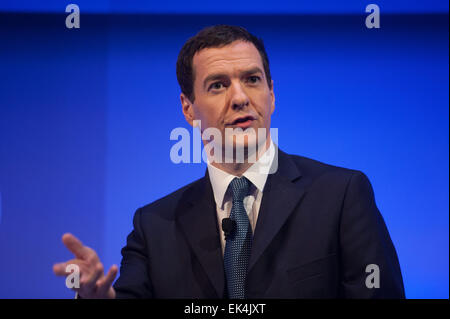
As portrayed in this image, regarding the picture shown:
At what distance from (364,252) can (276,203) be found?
12.3 inches

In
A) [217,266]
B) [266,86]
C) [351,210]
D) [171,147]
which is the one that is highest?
[266,86]

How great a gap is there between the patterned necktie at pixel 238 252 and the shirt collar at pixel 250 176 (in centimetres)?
9

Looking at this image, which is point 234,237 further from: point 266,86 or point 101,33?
point 101,33

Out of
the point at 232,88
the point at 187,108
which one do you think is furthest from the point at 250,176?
the point at 187,108

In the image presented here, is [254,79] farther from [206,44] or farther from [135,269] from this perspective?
[135,269]

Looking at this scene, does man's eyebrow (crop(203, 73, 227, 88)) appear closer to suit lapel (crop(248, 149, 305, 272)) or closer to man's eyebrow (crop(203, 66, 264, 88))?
man's eyebrow (crop(203, 66, 264, 88))

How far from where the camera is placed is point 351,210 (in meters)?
1.61

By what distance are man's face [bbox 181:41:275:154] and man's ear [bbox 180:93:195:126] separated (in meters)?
0.09

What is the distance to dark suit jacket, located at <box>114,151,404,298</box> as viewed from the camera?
1540mm

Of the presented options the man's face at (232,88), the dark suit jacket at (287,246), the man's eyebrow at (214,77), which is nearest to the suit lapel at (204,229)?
the dark suit jacket at (287,246)

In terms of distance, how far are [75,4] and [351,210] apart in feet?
4.40

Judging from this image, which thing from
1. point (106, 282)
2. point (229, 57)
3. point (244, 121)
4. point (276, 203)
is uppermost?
point (229, 57)

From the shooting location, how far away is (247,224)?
1.61 m
